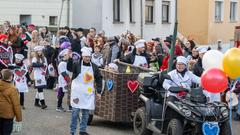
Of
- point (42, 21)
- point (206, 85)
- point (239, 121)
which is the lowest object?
point (239, 121)

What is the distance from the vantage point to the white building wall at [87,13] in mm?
29750

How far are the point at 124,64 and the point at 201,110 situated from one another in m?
3.54

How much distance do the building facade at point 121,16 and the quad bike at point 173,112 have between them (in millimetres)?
19133

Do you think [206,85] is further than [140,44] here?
No

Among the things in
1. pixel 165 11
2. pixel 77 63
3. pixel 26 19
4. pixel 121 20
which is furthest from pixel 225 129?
pixel 165 11

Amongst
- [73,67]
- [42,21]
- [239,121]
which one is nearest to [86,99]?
[73,67]

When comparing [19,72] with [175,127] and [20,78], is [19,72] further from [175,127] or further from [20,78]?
[175,127]

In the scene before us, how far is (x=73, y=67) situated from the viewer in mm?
10453

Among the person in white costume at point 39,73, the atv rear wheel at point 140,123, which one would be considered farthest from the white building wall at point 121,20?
the atv rear wheel at point 140,123

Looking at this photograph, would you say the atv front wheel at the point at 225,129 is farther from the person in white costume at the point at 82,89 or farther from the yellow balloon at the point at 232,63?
the person in white costume at the point at 82,89

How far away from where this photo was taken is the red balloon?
30.9 ft

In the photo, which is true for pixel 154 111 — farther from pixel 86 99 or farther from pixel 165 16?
pixel 165 16

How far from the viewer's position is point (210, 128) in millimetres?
9336

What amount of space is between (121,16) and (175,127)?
22023mm
